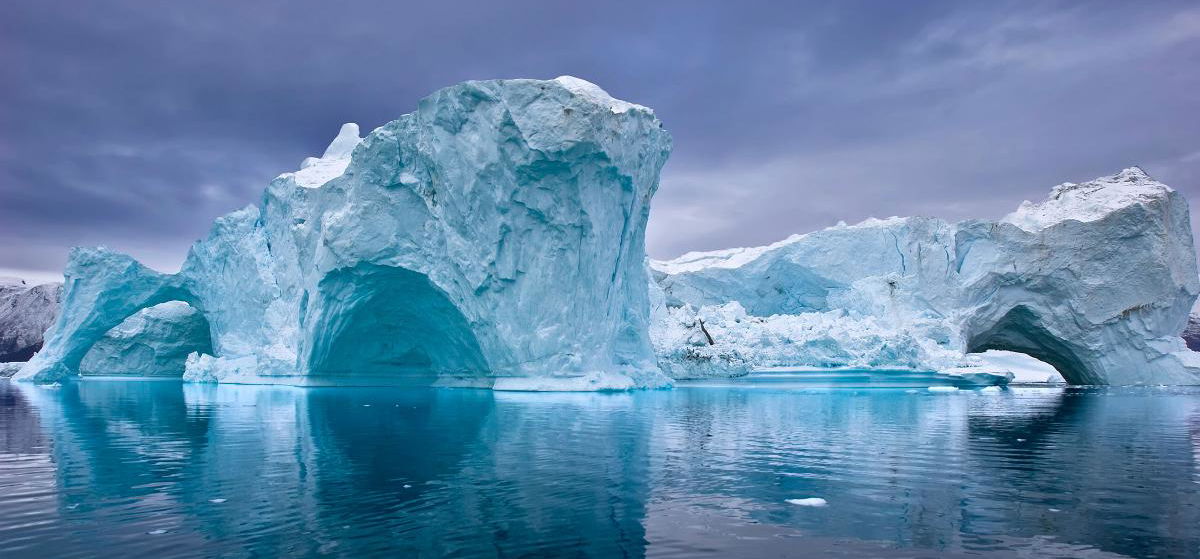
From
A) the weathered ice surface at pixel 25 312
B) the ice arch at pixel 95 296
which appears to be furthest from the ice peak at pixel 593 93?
the weathered ice surface at pixel 25 312

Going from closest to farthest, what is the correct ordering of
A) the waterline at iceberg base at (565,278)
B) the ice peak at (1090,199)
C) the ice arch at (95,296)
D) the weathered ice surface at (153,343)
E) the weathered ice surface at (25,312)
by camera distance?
the waterline at iceberg base at (565,278), the ice peak at (1090,199), the ice arch at (95,296), the weathered ice surface at (153,343), the weathered ice surface at (25,312)

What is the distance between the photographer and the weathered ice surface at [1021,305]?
28266 millimetres

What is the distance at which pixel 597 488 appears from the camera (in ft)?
24.4

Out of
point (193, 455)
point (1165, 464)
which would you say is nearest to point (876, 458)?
point (1165, 464)

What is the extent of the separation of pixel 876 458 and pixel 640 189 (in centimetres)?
1663

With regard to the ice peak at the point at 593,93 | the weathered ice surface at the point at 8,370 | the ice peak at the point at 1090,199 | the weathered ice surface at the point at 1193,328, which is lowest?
the weathered ice surface at the point at 8,370

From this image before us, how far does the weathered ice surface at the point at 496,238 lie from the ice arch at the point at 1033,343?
49.6 ft

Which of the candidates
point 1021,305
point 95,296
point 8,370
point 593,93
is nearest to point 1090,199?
point 1021,305

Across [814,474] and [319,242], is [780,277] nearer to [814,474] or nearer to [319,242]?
[319,242]

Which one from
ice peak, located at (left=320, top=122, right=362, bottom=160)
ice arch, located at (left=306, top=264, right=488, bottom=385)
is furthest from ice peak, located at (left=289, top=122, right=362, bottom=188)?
ice arch, located at (left=306, top=264, right=488, bottom=385)

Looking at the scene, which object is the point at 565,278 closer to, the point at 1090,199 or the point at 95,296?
the point at 1090,199

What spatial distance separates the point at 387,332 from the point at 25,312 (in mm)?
42266

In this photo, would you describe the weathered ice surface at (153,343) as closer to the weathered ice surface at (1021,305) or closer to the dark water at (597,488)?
the weathered ice surface at (1021,305)

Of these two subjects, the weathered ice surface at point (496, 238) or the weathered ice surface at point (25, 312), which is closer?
the weathered ice surface at point (496, 238)
